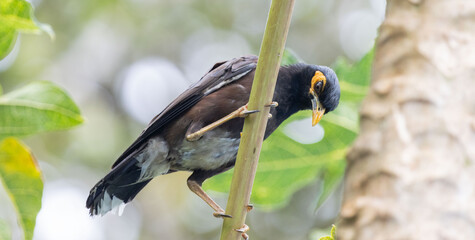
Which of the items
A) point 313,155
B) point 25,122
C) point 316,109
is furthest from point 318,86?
point 25,122

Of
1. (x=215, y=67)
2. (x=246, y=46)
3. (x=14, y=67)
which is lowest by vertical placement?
(x=215, y=67)

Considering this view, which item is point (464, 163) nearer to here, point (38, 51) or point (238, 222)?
point (238, 222)

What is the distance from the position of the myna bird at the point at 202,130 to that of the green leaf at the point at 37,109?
1.14 m

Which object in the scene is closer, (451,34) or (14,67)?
(451,34)

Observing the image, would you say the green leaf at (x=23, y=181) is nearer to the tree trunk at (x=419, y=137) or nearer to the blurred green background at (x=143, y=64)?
the tree trunk at (x=419, y=137)

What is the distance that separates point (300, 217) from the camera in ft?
33.7

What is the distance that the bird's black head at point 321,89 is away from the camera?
13.1 ft

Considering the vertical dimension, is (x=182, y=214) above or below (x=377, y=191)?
above

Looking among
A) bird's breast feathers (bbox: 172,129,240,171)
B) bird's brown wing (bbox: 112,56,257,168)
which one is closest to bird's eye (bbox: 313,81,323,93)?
bird's brown wing (bbox: 112,56,257,168)

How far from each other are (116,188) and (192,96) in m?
0.80

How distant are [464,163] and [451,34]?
272 mm

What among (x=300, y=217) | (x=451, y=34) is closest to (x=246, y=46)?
(x=300, y=217)

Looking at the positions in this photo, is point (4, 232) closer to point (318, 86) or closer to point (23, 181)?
point (23, 181)

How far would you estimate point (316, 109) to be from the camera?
3959 mm
